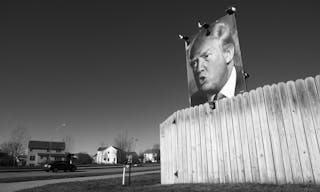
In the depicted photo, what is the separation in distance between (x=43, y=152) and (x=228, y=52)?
89.4 metres

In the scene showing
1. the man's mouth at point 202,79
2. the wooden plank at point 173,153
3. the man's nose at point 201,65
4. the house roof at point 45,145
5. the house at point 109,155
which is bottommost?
the house at point 109,155

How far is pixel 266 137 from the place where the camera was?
17.5ft

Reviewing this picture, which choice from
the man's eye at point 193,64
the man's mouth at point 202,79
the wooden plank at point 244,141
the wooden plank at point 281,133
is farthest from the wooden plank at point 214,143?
the man's eye at point 193,64

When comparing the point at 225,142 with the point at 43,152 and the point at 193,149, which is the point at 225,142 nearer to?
the point at 193,149

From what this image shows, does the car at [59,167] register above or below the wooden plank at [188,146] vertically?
below

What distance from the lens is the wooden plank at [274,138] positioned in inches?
198

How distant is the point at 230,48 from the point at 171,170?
5636 mm

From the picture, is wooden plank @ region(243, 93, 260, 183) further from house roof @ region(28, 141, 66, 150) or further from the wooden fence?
house roof @ region(28, 141, 66, 150)

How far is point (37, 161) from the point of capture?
257 feet

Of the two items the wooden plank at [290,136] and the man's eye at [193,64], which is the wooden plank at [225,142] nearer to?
the wooden plank at [290,136]

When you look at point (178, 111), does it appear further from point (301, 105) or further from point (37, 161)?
point (37, 161)

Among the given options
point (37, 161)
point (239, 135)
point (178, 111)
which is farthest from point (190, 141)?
point (37, 161)

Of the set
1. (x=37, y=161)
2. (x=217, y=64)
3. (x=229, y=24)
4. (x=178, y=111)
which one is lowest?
(x=37, y=161)

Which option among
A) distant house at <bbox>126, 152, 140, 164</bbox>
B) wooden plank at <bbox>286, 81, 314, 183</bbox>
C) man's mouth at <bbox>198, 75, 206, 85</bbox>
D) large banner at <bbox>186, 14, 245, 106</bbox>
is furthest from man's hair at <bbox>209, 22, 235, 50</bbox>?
distant house at <bbox>126, 152, 140, 164</bbox>
